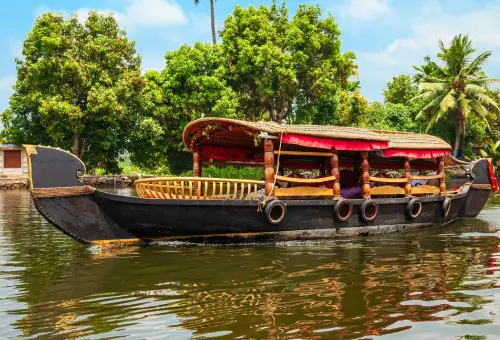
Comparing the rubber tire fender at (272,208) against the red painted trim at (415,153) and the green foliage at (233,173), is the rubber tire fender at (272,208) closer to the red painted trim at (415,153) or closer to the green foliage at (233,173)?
the red painted trim at (415,153)

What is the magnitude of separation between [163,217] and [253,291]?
2730 mm

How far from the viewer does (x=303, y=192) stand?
8375 mm

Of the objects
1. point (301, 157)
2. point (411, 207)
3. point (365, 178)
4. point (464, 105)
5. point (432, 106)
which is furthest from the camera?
point (432, 106)

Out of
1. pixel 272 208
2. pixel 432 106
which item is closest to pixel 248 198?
pixel 272 208

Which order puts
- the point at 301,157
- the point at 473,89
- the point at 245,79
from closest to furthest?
the point at 301,157 < the point at 473,89 < the point at 245,79

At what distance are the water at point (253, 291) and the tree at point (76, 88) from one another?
21068 mm

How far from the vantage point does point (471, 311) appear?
431 centimetres

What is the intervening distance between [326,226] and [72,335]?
5.52 metres

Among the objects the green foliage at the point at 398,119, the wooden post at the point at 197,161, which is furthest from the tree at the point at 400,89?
the wooden post at the point at 197,161

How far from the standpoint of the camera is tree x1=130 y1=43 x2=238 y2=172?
28875 millimetres

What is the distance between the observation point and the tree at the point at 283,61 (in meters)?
29.1

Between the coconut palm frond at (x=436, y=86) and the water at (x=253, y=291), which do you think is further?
the coconut palm frond at (x=436, y=86)

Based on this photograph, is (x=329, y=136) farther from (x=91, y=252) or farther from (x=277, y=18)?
(x=277, y=18)

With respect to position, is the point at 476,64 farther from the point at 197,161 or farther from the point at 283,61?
the point at 197,161
